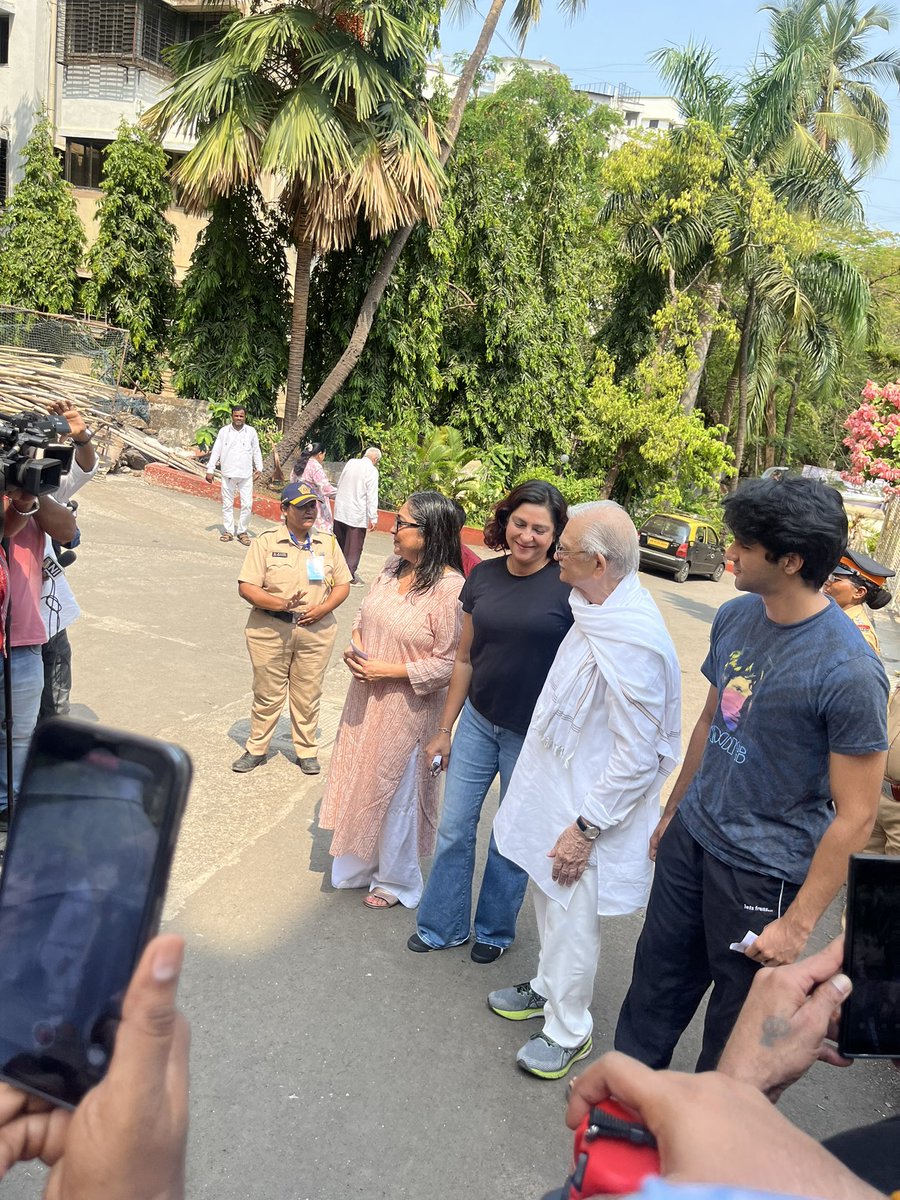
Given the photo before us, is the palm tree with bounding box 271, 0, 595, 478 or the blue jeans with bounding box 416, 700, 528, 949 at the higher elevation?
the palm tree with bounding box 271, 0, 595, 478

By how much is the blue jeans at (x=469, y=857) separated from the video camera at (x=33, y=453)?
185 cm

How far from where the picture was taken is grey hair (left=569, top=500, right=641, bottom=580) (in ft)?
10.3

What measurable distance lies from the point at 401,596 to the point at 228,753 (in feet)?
7.16

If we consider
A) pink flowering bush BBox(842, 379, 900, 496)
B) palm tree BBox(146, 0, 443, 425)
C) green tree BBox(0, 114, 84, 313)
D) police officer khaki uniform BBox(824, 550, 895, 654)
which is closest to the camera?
police officer khaki uniform BBox(824, 550, 895, 654)

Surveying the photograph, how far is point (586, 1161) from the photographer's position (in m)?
1.05

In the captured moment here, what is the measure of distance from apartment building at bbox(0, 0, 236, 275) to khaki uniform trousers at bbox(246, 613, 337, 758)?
18448mm

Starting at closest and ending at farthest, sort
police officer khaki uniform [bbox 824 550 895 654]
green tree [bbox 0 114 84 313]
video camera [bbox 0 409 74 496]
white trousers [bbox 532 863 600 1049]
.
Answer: white trousers [bbox 532 863 600 1049], video camera [bbox 0 409 74 496], police officer khaki uniform [bbox 824 550 895 654], green tree [bbox 0 114 84 313]

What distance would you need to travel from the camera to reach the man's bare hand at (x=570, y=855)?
312cm

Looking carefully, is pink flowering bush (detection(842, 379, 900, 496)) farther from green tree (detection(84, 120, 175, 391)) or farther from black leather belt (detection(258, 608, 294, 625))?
green tree (detection(84, 120, 175, 391))

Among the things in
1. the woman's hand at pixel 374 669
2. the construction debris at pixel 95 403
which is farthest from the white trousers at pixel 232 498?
the woman's hand at pixel 374 669

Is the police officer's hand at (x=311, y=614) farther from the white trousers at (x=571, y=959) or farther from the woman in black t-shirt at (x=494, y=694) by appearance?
the white trousers at (x=571, y=959)

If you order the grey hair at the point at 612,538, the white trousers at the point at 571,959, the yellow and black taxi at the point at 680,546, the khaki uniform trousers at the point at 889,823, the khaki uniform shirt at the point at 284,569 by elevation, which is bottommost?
the yellow and black taxi at the point at 680,546

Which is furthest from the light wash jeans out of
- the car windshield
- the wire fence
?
the car windshield

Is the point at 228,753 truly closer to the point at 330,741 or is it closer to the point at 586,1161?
the point at 330,741
